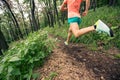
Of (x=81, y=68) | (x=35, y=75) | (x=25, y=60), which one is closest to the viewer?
(x=35, y=75)

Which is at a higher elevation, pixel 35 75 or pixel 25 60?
pixel 25 60

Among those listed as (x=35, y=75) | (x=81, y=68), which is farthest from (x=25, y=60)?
(x=81, y=68)

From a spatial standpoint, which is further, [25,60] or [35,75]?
[25,60]

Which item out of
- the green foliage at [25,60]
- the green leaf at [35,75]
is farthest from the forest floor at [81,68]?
the green foliage at [25,60]

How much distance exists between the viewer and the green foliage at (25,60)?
10.5 ft

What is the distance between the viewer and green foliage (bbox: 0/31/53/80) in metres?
3.20

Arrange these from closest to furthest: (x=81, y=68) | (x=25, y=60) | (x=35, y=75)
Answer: (x=35, y=75), (x=25, y=60), (x=81, y=68)

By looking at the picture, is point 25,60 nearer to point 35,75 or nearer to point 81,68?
point 35,75

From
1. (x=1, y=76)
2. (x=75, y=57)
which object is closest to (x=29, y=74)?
(x=1, y=76)

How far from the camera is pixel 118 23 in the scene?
311 inches

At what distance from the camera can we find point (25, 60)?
3.68m

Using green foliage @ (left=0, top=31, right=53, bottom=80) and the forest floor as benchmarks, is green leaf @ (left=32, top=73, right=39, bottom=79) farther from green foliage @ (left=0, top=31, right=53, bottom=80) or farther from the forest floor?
the forest floor

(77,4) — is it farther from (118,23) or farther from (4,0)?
(4,0)

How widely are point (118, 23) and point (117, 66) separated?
172 inches
